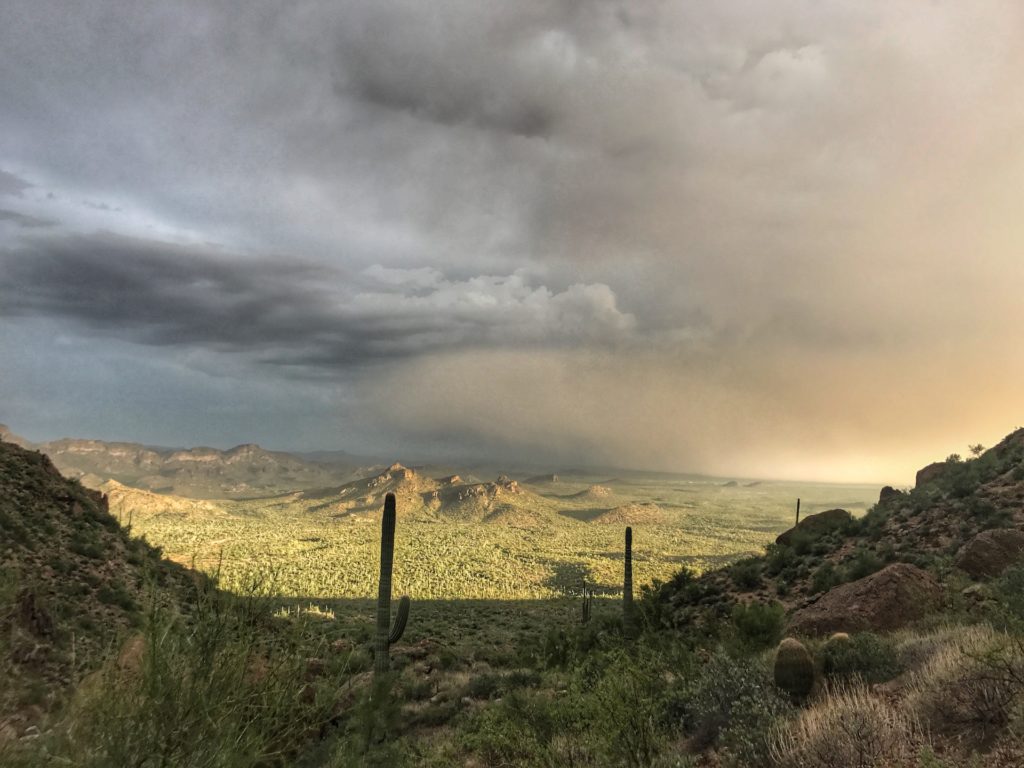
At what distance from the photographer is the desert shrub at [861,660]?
9.49 metres

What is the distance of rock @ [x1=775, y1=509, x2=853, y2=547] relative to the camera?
33.4 meters

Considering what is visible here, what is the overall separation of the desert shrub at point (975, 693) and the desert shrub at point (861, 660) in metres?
1.85

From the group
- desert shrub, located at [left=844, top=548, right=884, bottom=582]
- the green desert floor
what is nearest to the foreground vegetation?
desert shrub, located at [left=844, top=548, right=884, bottom=582]

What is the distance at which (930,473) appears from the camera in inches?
1467

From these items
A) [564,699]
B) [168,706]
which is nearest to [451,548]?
[564,699]

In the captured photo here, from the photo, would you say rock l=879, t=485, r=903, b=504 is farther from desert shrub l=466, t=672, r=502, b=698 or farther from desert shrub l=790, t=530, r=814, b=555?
desert shrub l=466, t=672, r=502, b=698

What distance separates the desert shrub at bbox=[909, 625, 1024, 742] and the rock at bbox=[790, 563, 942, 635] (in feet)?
28.6

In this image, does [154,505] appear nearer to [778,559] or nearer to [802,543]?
[778,559]

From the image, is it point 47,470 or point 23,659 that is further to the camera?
point 47,470

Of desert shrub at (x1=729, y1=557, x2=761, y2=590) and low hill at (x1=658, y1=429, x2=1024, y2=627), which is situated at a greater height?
low hill at (x1=658, y1=429, x2=1024, y2=627)

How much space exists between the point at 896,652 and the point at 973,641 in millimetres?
2059

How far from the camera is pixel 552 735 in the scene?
34.6ft

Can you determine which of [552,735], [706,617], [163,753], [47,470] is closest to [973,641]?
[552,735]

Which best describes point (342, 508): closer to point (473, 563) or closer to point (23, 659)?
point (473, 563)
